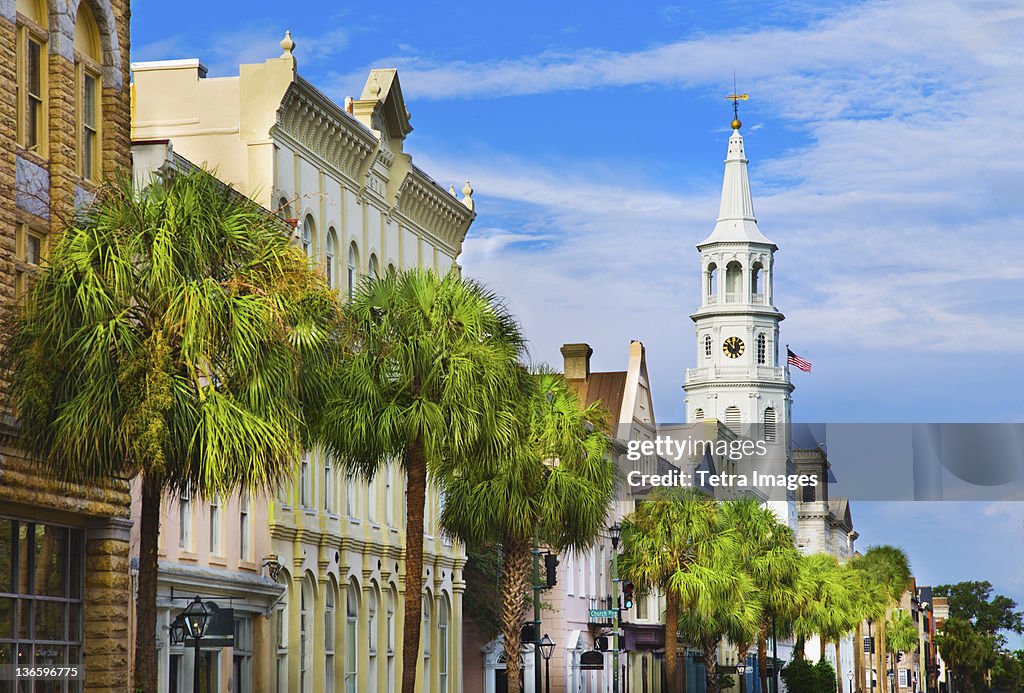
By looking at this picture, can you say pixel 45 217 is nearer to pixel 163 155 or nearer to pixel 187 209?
pixel 187 209

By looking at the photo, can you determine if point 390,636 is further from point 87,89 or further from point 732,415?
point 732,415

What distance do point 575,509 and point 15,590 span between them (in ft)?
58.3

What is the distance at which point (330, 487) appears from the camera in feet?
161

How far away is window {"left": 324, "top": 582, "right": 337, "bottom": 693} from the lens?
48.4 m

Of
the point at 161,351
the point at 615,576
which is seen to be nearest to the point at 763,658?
the point at 615,576

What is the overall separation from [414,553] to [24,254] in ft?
31.9

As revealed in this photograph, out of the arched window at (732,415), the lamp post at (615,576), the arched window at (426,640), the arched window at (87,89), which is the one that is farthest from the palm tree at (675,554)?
the arched window at (732,415)

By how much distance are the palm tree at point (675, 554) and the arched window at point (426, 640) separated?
34.7 feet

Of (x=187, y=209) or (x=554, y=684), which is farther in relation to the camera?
(x=554, y=684)

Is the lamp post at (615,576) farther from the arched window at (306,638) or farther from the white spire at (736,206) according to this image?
the white spire at (736,206)

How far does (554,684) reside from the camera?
7394 centimetres

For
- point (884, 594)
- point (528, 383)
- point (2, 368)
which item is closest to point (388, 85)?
point (528, 383)

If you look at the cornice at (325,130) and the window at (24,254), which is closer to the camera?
the window at (24,254)

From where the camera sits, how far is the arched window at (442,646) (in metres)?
58.1
